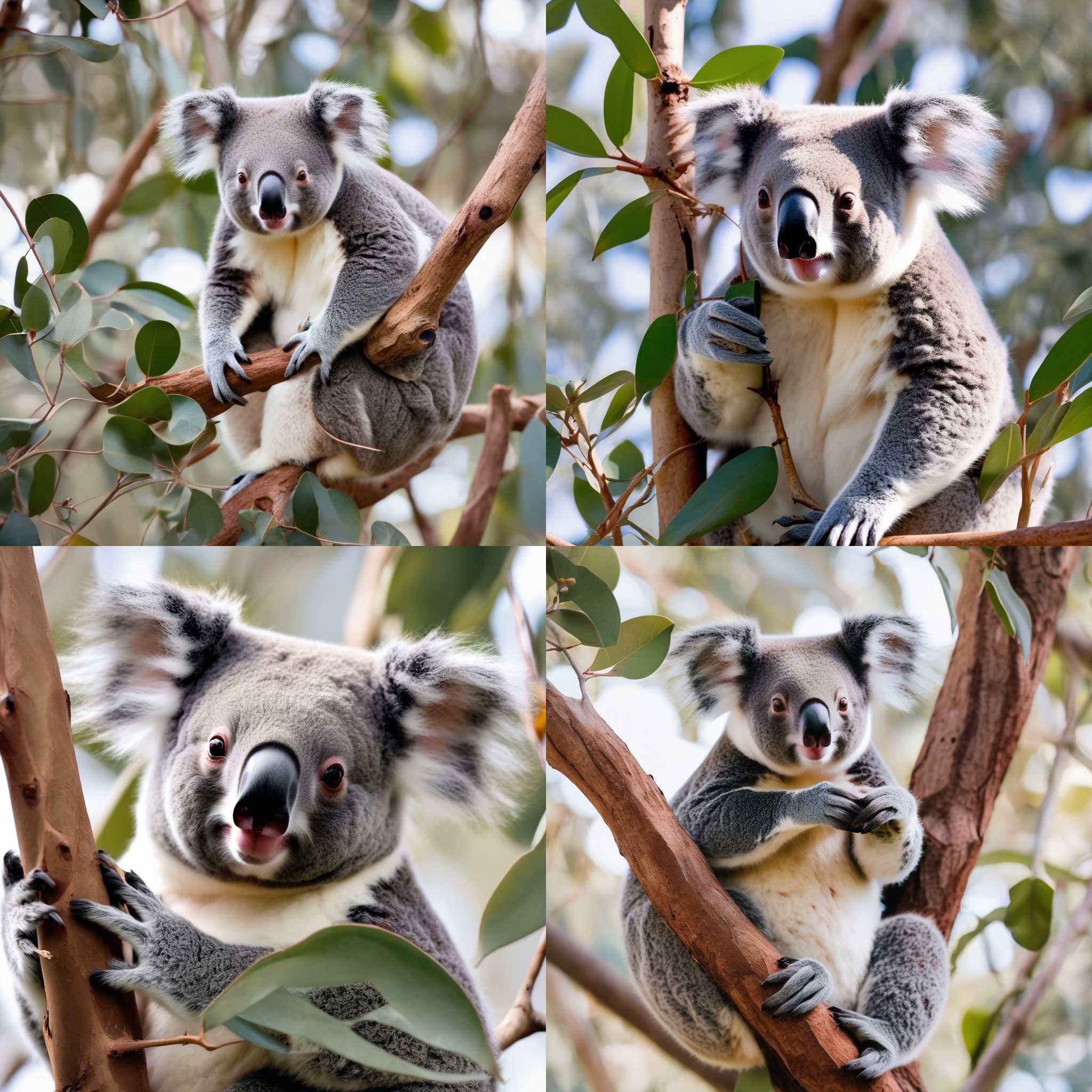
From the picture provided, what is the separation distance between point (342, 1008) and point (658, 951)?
19.0 inches

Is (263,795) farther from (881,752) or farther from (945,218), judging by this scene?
(945,218)

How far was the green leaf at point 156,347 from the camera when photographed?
1.63 m

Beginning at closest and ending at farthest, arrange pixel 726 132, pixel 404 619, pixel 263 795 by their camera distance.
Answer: pixel 263 795
pixel 726 132
pixel 404 619

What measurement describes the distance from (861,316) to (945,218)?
0.21 m

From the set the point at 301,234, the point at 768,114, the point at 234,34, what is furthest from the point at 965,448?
the point at 234,34

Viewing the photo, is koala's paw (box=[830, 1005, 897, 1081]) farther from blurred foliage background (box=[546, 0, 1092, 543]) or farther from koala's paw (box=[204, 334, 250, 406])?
koala's paw (box=[204, 334, 250, 406])

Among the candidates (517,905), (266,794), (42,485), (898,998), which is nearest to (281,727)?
(266,794)

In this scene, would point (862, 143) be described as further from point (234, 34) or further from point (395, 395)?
point (234, 34)

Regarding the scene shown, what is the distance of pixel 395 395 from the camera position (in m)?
1.68

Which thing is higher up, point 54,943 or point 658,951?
point 54,943

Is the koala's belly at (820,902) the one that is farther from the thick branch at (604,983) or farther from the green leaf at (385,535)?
the green leaf at (385,535)

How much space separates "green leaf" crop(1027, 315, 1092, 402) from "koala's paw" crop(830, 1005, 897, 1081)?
94 cm

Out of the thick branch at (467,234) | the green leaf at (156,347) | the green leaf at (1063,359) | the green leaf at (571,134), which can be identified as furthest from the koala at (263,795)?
the green leaf at (1063,359)

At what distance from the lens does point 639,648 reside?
1.63 meters
